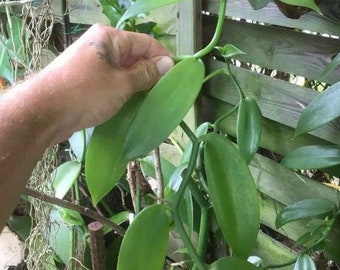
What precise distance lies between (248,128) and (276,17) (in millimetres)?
197

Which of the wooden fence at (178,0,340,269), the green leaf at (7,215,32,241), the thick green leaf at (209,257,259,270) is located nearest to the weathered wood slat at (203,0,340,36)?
the wooden fence at (178,0,340,269)

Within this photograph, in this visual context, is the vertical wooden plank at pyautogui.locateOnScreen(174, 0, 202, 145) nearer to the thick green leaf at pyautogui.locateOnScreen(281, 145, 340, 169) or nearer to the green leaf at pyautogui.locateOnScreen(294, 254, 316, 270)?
the thick green leaf at pyautogui.locateOnScreen(281, 145, 340, 169)

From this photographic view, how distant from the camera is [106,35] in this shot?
67 centimetres

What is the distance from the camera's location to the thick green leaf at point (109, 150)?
2.23 feet

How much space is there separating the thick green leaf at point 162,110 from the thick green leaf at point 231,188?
2.8 inches

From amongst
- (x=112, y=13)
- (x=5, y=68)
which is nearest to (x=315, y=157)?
(x=112, y=13)

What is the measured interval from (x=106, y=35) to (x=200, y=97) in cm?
55

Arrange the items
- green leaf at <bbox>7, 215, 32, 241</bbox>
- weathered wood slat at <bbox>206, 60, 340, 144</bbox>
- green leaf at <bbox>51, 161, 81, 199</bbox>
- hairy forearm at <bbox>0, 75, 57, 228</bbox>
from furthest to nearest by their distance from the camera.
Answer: green leaf at <bbox>7, 215, 32, 241</bbox> < green leaf at <bbox>51, 161, 81, 199</bbox> < weathered wood slat at <bbox>206, 60, 340, 144</bbox> < hairy forearm at <bbox>0, 75, 57, 228</bbox>

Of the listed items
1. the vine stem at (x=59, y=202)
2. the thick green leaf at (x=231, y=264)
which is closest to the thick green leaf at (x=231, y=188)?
the thick green leaf at (x=231, y=264)

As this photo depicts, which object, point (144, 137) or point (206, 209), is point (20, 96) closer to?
point (144, 137)

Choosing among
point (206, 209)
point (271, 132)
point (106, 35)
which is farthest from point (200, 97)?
point (106, 35)

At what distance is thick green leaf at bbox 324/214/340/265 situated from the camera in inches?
38.9

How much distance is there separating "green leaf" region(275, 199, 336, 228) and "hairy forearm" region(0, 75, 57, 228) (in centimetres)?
43

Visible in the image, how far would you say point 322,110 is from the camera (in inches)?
30.3
